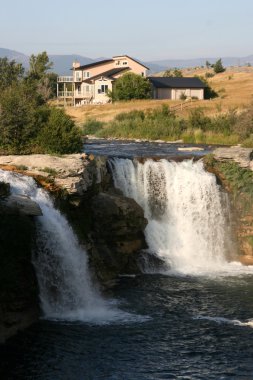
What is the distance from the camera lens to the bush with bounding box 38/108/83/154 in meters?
32.4

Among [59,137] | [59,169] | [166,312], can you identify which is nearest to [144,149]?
[59,137]

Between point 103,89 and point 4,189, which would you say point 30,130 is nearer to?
point 4,189

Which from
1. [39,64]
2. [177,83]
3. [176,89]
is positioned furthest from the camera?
[39,64]

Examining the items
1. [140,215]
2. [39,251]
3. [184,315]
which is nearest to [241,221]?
[140,215]

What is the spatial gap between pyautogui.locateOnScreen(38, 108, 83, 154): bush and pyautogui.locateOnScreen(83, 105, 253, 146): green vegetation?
732 inches

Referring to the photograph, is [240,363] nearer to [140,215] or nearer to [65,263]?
[65,263]

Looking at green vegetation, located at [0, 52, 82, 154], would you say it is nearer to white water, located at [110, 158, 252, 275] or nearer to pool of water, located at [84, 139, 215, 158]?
white water, located at [110, 158, 252, 275]

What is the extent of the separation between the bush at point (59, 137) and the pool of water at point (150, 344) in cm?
1104

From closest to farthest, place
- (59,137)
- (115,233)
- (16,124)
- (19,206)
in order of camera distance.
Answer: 1. (19,206)
2. (115,233)
3. (59,137)
4. (16,124)

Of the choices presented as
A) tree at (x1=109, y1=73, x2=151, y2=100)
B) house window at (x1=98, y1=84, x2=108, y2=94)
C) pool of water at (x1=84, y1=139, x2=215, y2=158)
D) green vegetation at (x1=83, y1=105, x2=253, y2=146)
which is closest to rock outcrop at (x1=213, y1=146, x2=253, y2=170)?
pool of water at (x1=84, y1=139, x2=215, y2=158)

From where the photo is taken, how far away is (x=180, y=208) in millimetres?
31703

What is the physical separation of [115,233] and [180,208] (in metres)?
5.53

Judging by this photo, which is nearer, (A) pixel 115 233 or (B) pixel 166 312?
(B) pixel 166 312

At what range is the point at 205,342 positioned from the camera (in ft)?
63.8
